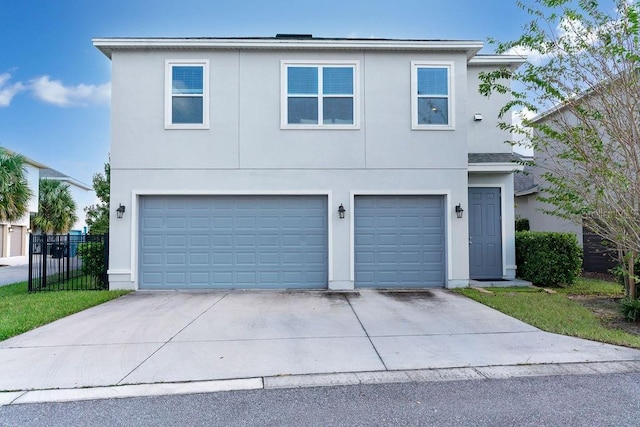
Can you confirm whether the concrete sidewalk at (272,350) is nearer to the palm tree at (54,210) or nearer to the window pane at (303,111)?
the window pane at (303,111)

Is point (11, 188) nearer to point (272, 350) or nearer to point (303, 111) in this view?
point (303, 111)

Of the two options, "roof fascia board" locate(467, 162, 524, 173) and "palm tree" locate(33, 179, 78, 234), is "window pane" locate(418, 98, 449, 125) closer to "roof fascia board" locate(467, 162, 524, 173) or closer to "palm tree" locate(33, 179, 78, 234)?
"roof fascia board" locate(467, 162, 524, 173)

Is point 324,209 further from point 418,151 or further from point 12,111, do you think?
point 12,111

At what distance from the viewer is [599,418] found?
322cm

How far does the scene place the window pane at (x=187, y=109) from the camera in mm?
9406

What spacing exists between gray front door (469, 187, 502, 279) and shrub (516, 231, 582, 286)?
2.73 feet

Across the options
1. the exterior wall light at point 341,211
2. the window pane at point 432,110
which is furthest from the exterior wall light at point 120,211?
the window pane at point 432,110

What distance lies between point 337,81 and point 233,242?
4.90 metres

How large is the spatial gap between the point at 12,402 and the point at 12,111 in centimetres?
2538

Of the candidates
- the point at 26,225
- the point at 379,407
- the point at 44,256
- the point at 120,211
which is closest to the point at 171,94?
the point at 120,211

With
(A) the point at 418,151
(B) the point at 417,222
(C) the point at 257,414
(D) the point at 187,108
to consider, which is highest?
(D) the point at 187,108

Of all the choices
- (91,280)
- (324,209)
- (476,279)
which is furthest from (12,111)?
(476,279)

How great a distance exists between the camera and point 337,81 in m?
9.52

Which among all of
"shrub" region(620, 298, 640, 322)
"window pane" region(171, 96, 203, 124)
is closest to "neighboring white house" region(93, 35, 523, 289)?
"window pane" region(171, 96, 203, 124)
